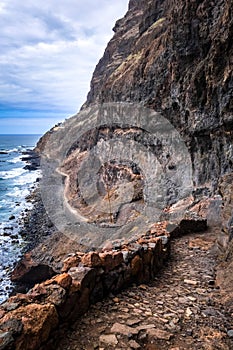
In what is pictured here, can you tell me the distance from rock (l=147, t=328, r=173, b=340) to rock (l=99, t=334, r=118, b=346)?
2.01 feet

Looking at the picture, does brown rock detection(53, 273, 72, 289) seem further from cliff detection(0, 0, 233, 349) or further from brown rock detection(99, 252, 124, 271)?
brown rock detection(99, 252, 124, 271)

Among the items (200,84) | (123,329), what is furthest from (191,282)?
(200,84)

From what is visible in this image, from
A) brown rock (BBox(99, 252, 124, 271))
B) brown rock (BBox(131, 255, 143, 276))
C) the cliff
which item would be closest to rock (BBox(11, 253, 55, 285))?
the cliff

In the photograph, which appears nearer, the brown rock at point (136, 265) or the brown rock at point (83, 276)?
the brown rock at point (83, 276)

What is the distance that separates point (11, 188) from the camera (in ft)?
231

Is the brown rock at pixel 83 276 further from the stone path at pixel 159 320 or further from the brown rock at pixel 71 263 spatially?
the stone path at pixel 159 320

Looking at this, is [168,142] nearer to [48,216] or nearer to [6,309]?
[48,216]

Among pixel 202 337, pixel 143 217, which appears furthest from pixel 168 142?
pixel 202 337

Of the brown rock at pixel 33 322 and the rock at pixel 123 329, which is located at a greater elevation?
the brown rock at pixel 33 322

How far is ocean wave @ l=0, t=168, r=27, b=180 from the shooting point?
85.7m

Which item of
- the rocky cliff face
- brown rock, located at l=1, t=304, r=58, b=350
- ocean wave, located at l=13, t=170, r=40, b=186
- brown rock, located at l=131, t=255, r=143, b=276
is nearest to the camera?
brown rock, located at l=1, t=304, r=58, b=350

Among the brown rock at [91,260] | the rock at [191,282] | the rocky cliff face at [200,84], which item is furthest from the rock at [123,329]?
the rocky cliff face at [200,84]

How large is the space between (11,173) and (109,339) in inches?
3705

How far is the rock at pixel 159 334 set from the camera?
4841 mm
